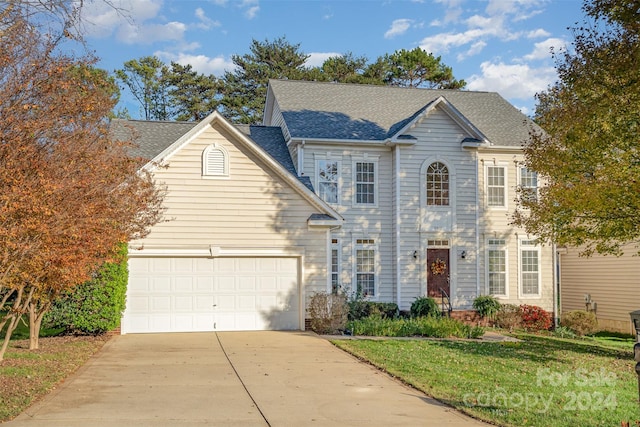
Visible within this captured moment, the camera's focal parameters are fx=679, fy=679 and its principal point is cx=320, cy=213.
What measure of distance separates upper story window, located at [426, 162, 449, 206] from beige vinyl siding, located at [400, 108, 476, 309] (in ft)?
0.65

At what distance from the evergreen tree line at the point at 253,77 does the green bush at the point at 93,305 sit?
29494 mm

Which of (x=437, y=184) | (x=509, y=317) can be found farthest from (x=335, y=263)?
(x=509, y=317)

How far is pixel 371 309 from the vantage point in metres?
21.4

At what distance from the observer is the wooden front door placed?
902 inches

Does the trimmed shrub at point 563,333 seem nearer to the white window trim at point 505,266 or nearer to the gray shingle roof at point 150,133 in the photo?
the white window trim at point 505,266

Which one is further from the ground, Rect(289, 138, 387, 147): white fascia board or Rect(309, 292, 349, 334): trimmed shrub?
Rect(289, 138, 387, 147): white fascia board

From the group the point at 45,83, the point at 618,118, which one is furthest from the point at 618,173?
the point at 45,83

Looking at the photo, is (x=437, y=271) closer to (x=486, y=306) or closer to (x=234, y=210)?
(x=486, y=306)

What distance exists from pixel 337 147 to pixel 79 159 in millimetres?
12416

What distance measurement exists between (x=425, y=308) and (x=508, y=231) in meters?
4.86

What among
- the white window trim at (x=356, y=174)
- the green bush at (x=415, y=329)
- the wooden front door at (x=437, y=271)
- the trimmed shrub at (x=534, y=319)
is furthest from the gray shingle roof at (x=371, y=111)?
the green bush at (x=415, y=329)

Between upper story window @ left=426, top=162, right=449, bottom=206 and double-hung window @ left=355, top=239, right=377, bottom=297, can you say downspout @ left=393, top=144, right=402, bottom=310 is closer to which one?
double-hung window @ left=355, top=239, right=377, bottom=297

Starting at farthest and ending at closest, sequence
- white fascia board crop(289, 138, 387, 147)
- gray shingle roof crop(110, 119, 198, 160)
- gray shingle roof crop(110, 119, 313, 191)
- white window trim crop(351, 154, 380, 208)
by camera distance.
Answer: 1. white window trim crop(351, 154, 380, 208)
2. white fascia board crop(289, 138, 387, 147)
3. gray shingle roof crop(110, 119, 313, 191)
4. gray shingle roof crop(110, 119, 198, 160)

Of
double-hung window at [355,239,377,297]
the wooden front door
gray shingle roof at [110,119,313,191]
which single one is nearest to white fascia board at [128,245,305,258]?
gray shingle roof at [110,119,313,191]
